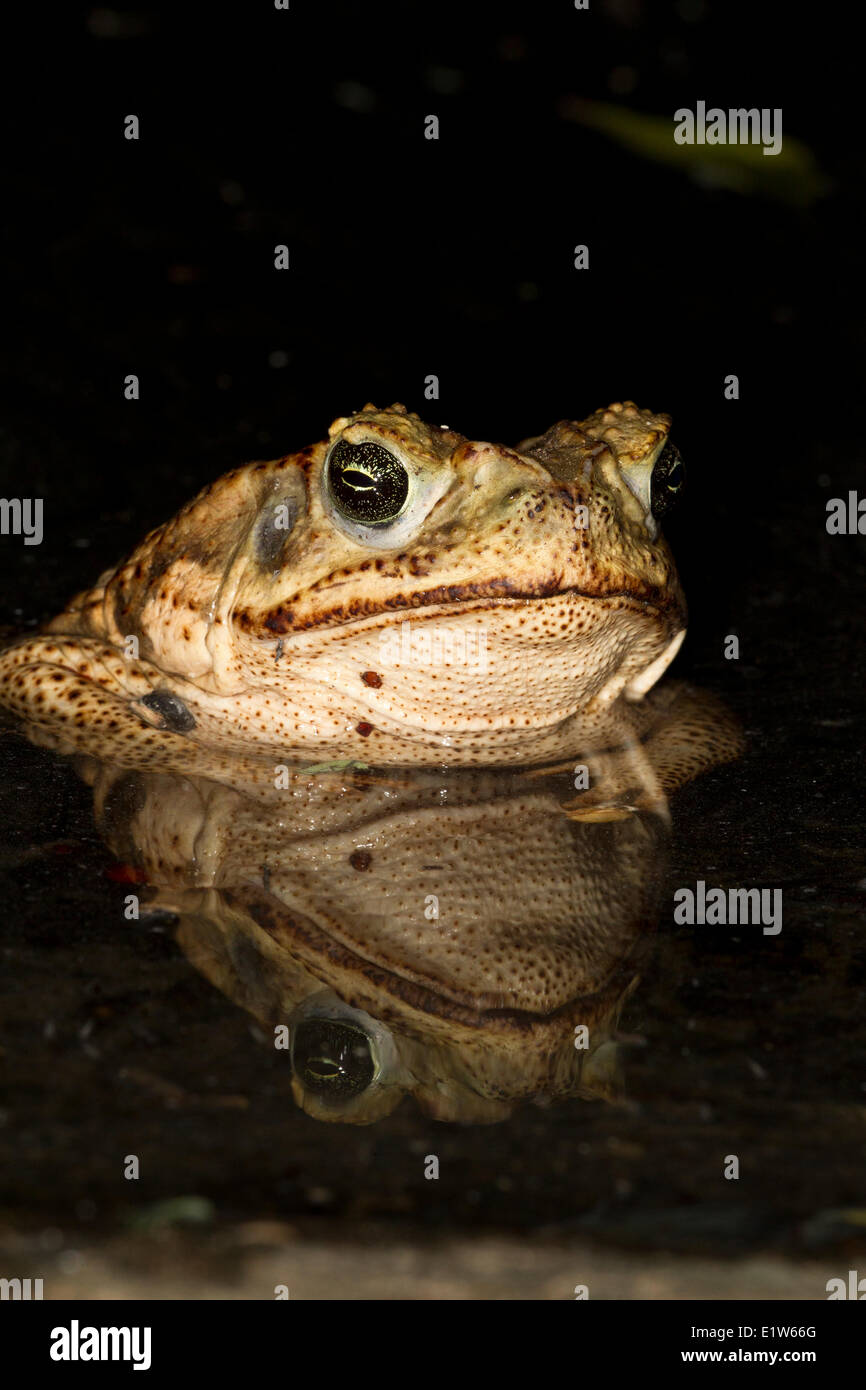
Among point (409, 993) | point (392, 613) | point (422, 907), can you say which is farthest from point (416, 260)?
point (409, 993)

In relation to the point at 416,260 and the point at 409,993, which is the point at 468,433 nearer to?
the point at 416,260

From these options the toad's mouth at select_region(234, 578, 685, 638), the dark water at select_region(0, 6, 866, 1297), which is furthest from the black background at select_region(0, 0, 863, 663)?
the toad's mouth at select_region(234, 578, 685, 638)

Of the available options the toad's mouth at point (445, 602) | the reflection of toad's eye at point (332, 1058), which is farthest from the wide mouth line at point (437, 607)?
the reflection of toad's eye at point (332, 1058)

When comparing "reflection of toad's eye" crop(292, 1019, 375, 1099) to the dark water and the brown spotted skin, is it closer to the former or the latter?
the dark water

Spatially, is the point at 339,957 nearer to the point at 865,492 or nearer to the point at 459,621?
the point at 459,621

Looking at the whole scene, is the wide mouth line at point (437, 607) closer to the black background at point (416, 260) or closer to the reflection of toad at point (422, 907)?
the reflection of toad at point (422, 907)
